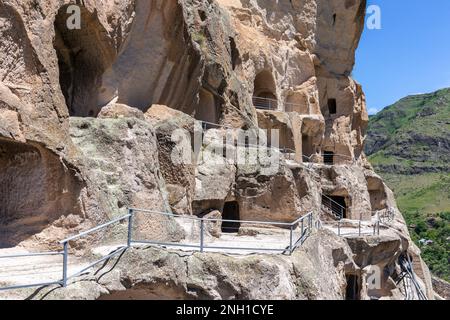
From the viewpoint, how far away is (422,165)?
8588 cm

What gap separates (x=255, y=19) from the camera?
2336cm

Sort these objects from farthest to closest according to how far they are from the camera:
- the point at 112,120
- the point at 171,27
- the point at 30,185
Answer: the point at 171,27 < the point at 112,120 < the point at 30,185

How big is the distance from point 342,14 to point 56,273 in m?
25.0

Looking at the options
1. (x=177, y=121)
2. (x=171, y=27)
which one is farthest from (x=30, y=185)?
(x=171, y=27)

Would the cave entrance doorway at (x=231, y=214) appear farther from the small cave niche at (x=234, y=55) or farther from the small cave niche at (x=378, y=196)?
the small cave niche at (x=378, y=196)

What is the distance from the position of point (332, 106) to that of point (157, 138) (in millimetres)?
19691

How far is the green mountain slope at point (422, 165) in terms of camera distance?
2351 inches

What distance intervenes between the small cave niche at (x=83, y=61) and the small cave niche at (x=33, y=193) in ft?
11.4

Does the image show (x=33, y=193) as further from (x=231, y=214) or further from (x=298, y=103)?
(x=298, y=103)

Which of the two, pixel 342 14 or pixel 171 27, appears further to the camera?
pixel 342 14

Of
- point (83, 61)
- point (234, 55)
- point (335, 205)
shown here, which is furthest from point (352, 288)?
point (234, 55)

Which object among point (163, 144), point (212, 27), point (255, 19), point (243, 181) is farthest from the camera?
point (255, 19)

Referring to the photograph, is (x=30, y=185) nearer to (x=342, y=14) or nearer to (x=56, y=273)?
(x=56, y=273)
